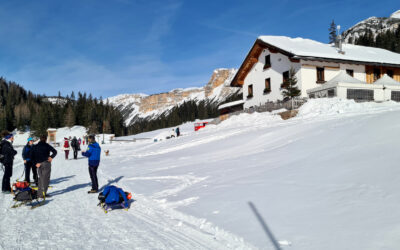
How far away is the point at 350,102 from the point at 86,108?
89514mm

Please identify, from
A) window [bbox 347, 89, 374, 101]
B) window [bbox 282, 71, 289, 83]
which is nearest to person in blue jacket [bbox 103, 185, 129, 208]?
window [bbox 347, 89, 374, 101]

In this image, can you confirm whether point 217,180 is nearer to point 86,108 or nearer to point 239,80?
point 239,80

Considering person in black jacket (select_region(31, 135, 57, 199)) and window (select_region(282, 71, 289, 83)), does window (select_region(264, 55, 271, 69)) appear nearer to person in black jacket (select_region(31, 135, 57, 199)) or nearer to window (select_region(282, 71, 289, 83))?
window (select_region(282, 71, 289, 83))

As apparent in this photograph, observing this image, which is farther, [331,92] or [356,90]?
[356,90]

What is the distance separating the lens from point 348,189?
475 cm

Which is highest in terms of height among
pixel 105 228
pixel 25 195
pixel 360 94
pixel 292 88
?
pixel 292 88

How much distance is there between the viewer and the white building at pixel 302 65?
2538 centimetres

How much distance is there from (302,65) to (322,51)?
14.2 feet

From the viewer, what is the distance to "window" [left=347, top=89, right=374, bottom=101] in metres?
22.1

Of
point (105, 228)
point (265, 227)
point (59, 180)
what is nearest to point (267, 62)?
point (59, 180)

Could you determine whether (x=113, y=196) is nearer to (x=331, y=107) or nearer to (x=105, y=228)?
(x=105, y=228)

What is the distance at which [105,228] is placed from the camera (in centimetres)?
463

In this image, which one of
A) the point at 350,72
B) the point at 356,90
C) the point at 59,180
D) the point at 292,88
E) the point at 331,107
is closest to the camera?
the point at 59,180

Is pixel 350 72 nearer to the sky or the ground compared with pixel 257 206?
nearer to the sky
